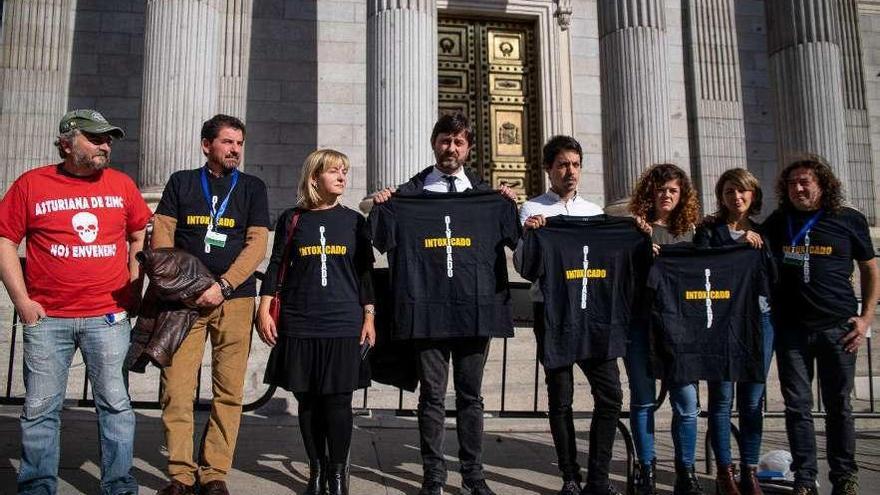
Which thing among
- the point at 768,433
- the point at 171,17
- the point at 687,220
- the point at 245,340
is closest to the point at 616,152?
the point at 768,433

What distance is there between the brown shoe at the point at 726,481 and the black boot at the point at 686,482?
0.55ft

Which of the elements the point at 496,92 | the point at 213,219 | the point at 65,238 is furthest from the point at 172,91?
the point at 65,238

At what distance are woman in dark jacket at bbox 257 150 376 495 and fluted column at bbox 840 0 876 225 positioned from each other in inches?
483

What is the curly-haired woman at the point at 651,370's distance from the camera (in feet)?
13.2

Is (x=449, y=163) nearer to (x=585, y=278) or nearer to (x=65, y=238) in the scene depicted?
(x=585, y=278)

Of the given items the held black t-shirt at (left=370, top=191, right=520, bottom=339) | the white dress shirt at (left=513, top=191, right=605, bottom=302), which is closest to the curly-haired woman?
the white dress shirt at (left=513, top=191, right=605, bottom=302)

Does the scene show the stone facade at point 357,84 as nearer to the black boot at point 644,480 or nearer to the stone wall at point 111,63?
the stone wall at point 111,63

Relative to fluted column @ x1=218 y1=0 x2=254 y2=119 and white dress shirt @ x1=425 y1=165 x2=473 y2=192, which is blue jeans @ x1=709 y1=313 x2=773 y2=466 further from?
fluted column @ x1=218 y1=0 x2=254 y2=119

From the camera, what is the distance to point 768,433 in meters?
6.37

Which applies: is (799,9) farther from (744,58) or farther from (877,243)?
(877,243)

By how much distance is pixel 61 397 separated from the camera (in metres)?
3.59

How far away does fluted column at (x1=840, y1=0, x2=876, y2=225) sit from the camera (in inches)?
510

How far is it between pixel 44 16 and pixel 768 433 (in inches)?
498

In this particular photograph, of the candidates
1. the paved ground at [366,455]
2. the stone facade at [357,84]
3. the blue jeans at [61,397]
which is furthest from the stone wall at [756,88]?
the blue jeans at [61,397]
